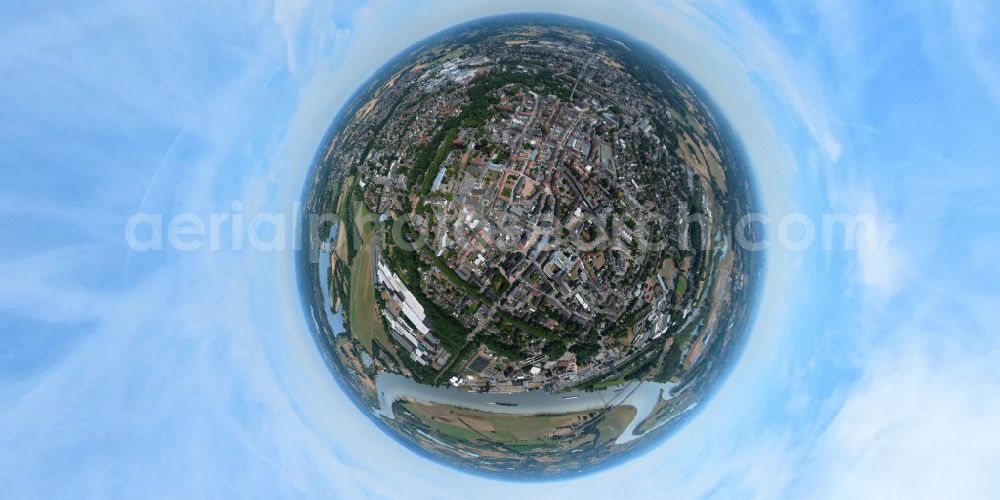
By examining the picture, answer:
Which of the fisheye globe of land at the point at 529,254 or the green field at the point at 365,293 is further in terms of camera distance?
the green field at the point at 365,293

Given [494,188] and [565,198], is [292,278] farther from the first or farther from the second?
[565,198]

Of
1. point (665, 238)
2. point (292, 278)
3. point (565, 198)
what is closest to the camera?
point (565, 198)

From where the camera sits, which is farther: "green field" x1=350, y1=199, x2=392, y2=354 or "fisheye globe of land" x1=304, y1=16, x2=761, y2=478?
"green field" x1=350, y1=199, x2=392, y2=354

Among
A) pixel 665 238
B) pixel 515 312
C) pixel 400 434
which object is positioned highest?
pixel 665 238

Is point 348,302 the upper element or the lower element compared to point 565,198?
lower

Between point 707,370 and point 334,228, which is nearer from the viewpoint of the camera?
point 334,228

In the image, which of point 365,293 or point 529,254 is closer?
point 529,254

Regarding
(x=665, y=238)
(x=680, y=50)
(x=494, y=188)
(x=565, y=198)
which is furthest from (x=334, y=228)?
(x=680, y=50)

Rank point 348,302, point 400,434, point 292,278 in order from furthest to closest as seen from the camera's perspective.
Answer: point 292,278 < point 400,434 < point 348,302
